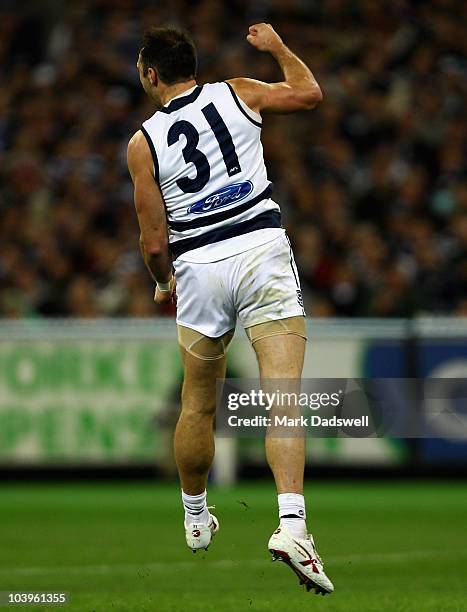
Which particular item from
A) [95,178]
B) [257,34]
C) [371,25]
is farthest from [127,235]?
[257,34]

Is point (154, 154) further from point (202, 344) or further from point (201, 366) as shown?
point (201, 366)

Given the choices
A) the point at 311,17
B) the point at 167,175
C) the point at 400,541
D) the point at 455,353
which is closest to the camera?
the point at 167,175

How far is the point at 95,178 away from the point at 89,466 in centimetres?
454

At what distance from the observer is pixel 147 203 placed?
610 cm

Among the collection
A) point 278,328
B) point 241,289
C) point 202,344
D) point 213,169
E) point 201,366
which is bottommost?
point 201,366

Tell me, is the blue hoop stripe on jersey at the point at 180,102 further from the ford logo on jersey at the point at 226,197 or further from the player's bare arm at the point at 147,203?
the ford logo on jersey at the point at 226,197

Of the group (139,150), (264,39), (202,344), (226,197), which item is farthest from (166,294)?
(264,39)

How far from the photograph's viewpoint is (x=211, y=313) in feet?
20.3

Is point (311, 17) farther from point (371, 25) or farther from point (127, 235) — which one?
point (127, 235)

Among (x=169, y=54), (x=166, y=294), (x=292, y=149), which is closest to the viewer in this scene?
(x=169, y=54)

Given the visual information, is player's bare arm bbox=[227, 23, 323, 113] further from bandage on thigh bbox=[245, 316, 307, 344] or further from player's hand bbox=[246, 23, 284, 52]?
bandage on thigh bbox=[245, 316, 307, 344]

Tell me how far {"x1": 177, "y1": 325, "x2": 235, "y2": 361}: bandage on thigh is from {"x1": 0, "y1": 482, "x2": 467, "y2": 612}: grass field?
3.64 feet

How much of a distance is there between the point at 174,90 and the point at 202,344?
44.8 inches

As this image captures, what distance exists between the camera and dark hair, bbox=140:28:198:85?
6.17m
